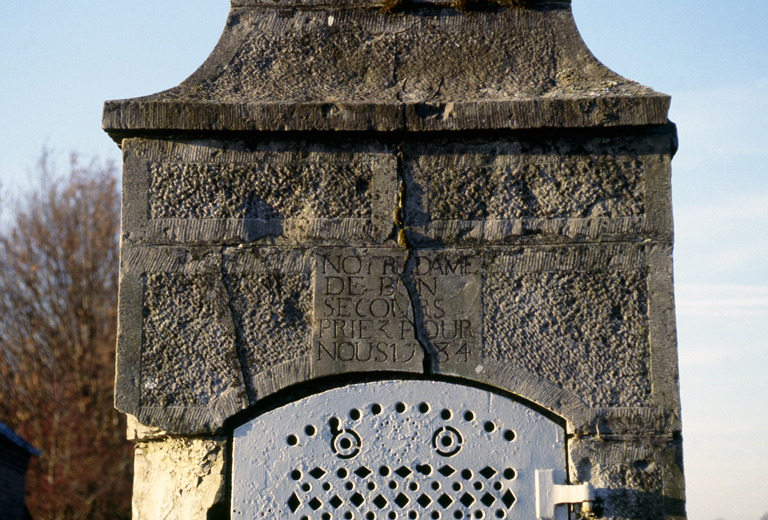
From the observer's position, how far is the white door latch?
2977 mm

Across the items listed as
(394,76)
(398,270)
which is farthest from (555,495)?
(394,76)

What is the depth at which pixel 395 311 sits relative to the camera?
3172 millimetres

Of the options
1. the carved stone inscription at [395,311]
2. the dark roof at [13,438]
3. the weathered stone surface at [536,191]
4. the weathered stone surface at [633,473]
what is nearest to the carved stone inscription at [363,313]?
the carved stone inscription at [395,311]

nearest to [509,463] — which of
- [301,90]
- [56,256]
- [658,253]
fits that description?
[658,253]

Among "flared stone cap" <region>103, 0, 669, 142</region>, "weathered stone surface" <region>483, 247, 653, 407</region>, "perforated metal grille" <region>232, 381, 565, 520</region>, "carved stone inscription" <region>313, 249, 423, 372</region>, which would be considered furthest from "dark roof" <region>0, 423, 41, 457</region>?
"weathered stone surface" <region>483, 247, 653, 407</region>

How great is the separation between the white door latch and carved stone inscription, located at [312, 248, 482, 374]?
52cm

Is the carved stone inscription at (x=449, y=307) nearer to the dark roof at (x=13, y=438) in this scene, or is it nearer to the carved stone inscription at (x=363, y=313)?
the carved stone inscription at (x=363, y=313)

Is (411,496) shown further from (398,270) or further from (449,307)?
(398,270)

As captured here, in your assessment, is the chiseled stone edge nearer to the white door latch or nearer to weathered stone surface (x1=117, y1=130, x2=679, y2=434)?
weathered stone surface (x1=117, y1=130, x2=679, y2=434)

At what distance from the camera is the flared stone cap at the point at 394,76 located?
327 cm

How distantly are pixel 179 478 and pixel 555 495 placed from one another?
1.51 m

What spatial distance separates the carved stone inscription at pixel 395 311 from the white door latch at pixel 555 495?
1.72ft

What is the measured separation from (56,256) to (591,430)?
16.8 metres

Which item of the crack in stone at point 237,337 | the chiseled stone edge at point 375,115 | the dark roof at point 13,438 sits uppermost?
the chiseled stone edge at point 375,115
